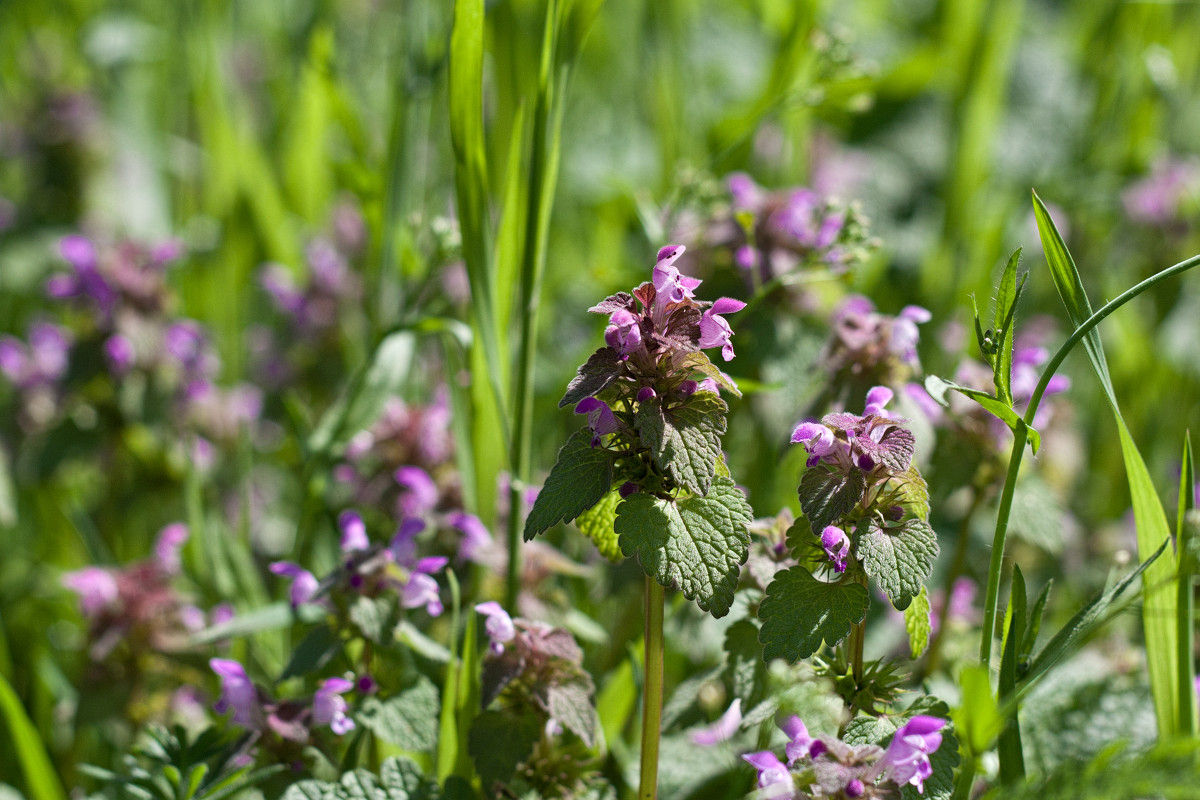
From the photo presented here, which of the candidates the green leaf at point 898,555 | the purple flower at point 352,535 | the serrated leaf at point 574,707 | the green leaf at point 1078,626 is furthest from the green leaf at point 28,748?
the green leaf at point 1078,626

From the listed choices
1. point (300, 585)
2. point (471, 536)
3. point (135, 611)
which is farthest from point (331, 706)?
point (135, 611)

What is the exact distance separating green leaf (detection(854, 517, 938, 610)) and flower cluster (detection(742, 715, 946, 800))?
0.32 feet

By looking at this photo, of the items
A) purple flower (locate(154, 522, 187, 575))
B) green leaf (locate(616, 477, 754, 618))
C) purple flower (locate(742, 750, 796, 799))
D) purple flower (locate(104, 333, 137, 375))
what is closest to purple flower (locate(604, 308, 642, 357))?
green leaf (locate(616, 477, 754, 618))

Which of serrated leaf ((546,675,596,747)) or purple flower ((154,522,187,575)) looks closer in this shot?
serrated leaf ((546,675,596,747))

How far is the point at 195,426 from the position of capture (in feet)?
6.39

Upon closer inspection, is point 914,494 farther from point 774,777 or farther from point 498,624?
point 498,624

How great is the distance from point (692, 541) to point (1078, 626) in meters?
0.33

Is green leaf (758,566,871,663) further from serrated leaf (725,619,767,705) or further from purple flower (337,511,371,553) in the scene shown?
purple flower (337,511,371,553)

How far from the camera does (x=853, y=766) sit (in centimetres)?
80

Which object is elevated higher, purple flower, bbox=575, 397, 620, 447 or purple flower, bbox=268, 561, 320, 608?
purple flower, bbox=575, 397, 620, 447

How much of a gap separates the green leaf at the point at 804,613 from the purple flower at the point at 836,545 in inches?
0.7

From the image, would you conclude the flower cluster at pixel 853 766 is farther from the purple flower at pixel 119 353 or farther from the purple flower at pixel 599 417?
the purple flower at pixel 119 353

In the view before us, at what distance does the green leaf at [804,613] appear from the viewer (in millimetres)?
781

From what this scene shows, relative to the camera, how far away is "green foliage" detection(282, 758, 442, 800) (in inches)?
35.8
